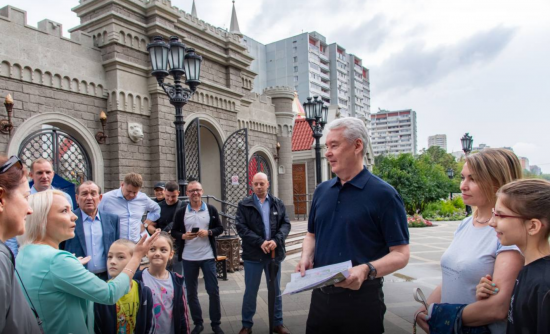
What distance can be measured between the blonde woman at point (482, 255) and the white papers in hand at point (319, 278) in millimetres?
609

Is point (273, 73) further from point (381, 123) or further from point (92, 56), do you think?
point (381, 123)

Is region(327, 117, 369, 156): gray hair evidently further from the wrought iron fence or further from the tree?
the tree

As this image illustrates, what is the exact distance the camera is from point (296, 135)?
2217 cm

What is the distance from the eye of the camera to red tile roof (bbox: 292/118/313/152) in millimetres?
21141

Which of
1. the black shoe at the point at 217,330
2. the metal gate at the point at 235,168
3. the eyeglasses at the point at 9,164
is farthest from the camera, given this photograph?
the metal gate at the point at 235,168

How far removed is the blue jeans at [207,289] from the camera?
15.1 feet

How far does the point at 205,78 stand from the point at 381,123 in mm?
147467

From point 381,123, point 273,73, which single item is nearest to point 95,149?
point 273,73

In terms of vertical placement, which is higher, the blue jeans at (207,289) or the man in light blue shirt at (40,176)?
the man in light blue shirt at (40,176)

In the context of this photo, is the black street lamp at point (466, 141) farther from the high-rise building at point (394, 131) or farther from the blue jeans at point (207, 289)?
the high-rise building at point (394, 131)

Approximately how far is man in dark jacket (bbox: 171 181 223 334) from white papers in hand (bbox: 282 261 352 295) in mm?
2633

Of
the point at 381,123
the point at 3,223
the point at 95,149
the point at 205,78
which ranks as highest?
the point at 381,123

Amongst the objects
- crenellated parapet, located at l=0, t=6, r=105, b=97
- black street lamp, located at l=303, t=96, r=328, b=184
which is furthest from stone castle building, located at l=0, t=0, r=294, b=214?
black street lamp, located at l=303, t=96, r=328, b=184

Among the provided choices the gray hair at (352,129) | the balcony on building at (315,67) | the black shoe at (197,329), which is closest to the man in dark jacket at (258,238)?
the black shoe at (197,329)
